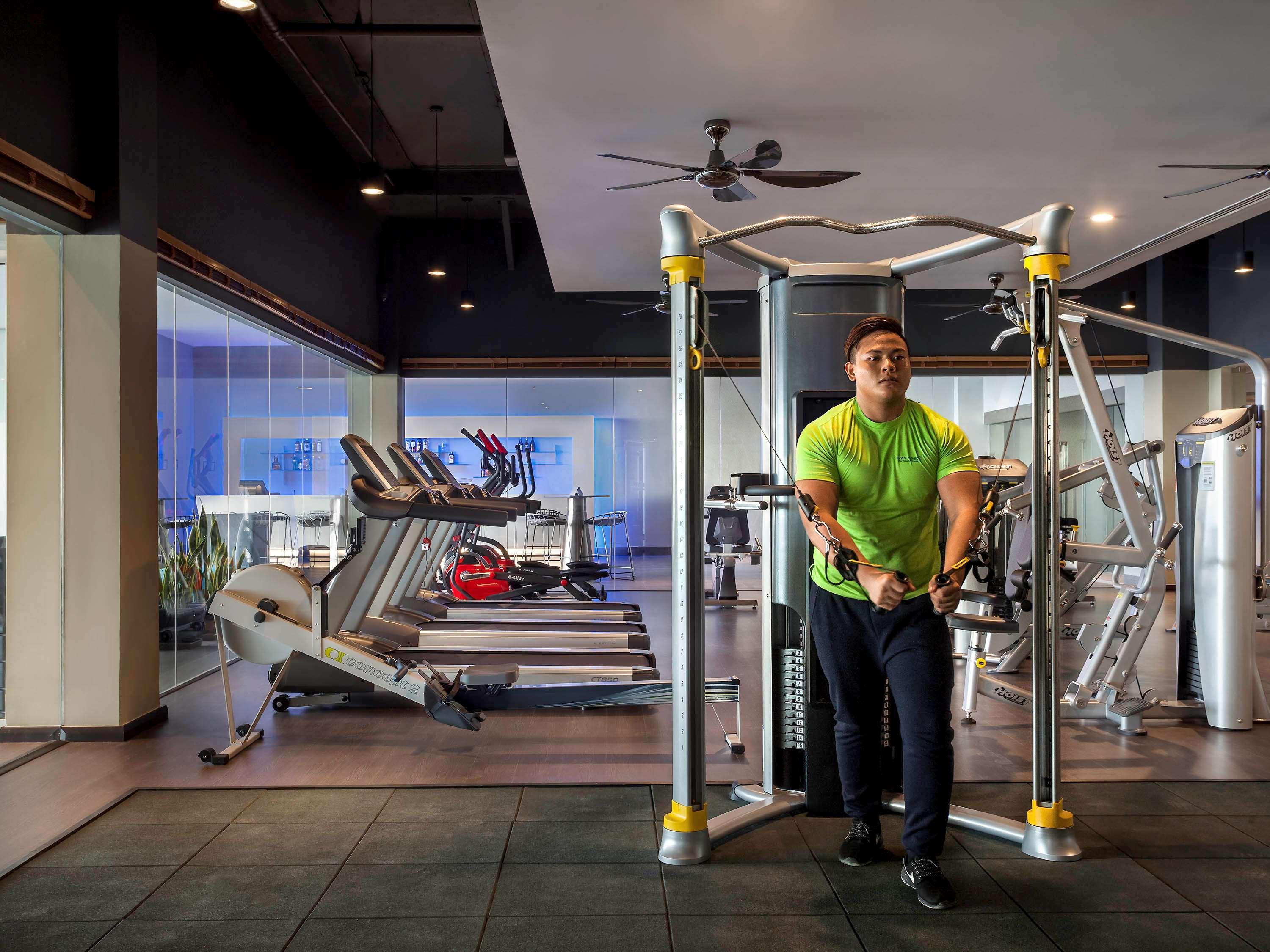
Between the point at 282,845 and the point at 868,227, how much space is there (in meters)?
2.40

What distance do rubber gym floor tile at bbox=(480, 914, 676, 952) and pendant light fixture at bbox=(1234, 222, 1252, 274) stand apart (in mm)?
8558

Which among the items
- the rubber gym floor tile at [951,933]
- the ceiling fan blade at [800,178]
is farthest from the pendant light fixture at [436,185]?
the rubber gym floor tile at [951,933]

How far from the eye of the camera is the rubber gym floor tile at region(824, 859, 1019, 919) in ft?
7.07

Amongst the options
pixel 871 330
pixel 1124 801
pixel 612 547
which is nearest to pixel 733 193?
pixel 871 330

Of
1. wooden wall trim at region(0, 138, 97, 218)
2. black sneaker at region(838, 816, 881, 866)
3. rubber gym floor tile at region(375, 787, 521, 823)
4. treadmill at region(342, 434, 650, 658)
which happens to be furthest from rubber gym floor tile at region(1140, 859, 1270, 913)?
wooden wall trim at region(0, 138, 97, 218)

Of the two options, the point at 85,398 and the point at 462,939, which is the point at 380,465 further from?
the point at 462,939

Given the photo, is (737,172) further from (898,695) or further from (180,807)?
(180,807)

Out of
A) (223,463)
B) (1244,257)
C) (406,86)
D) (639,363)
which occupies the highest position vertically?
(406,86)

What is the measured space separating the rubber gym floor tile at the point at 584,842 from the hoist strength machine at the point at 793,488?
0.10m

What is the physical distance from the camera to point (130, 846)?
2576mm

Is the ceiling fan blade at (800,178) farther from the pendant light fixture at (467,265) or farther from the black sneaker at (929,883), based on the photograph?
the pendant light fixture at (467,265)

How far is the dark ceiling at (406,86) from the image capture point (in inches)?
222

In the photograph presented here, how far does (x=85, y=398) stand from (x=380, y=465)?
4.06ft

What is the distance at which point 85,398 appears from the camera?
12.3 feet
